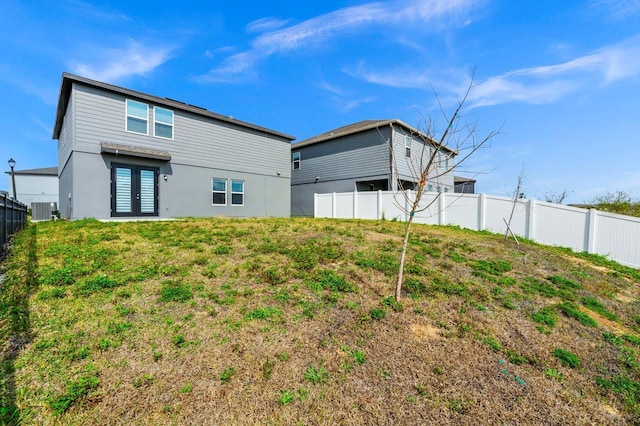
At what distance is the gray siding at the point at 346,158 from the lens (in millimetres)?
15906

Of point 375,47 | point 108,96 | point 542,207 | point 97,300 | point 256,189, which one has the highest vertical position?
point 375,47

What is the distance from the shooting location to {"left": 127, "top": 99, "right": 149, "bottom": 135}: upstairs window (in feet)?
35.0

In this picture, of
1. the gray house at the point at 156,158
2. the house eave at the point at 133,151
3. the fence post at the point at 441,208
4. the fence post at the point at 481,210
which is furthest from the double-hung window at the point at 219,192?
the fence post at the point at 481,210

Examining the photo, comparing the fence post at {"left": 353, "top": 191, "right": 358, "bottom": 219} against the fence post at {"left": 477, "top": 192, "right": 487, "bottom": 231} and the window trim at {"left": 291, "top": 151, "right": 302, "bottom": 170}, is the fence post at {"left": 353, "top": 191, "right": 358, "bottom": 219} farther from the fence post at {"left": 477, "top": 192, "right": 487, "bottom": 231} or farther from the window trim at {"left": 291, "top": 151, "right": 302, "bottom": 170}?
the window trim at {"left": 291, "top": 151, "right": 302, "bottom": 170}

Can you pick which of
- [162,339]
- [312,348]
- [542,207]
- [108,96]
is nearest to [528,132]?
[542,207]

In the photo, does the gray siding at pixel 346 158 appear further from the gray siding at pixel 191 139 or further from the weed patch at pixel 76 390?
the weed patch at pixel 76 390

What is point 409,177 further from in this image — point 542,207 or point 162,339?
point 162,339

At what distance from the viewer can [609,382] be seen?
2.67m

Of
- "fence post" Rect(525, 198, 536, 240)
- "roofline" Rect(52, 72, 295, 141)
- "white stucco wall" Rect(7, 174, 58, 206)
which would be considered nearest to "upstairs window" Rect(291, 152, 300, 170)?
"roofline" Rect(52, 72, 295, 141)

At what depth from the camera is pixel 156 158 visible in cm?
A: 1098

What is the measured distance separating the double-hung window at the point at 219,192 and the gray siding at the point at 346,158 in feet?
25.1

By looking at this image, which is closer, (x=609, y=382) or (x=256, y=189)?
(x=609, y=382)

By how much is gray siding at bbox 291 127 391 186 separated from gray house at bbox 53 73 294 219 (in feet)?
13.9

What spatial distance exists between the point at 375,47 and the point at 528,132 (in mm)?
5998
